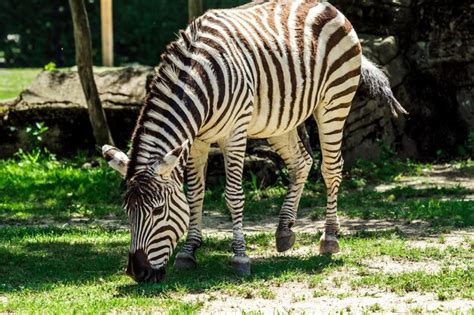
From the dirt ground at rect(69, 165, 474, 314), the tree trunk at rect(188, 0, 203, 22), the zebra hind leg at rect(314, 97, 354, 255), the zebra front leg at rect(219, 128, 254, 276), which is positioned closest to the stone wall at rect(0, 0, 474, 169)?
the tree trunk at rect(188, 0, 203, 22)

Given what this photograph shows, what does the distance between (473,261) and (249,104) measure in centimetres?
244

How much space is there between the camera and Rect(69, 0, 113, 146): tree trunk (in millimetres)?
14891

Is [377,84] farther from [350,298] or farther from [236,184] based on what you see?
[350,298]

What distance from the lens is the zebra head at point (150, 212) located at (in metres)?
7.81

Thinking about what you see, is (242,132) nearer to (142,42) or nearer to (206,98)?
(206,98)

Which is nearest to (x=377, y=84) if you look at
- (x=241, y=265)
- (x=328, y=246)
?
(x=328, y=246)

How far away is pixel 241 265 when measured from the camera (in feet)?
27.9

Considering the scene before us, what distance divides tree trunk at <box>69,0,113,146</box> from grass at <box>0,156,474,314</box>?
0.94 meters

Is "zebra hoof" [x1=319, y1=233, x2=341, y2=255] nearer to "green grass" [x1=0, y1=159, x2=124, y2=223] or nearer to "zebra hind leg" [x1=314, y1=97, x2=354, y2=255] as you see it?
"zebra hind leg" [x1=314, y1=97, x2=354, y2=255]

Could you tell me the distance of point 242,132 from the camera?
874 centimetres

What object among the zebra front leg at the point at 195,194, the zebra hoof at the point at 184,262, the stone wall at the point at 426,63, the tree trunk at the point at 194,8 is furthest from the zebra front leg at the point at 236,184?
the stone wall at the point at 426,63

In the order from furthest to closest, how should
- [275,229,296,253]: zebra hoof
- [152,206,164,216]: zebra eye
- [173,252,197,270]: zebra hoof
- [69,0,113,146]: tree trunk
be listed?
1. [69,0,113,146]: tree trunk
2. [275,229,296,253]: zebra hoof
3. [173,252,197,270]: zebra hoof
4. [152,206,164,216]: zebra eye

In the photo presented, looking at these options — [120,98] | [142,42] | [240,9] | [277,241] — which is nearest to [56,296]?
[277,241]

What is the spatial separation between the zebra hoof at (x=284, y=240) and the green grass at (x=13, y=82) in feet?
31.3
